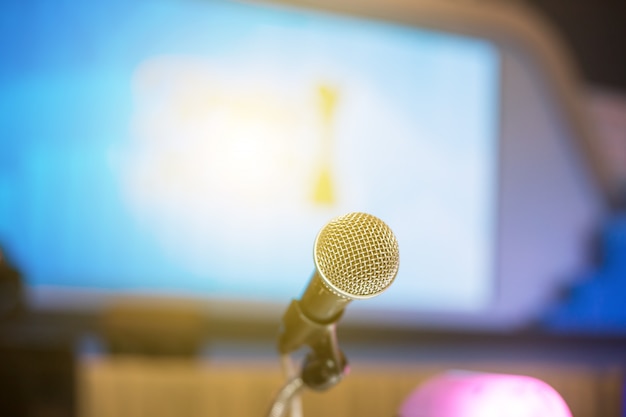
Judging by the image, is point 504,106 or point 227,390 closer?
point 227,390

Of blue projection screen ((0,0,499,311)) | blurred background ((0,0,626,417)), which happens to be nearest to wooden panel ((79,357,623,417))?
blurred background ((0,0,626,417))

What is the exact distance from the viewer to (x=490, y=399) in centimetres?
77

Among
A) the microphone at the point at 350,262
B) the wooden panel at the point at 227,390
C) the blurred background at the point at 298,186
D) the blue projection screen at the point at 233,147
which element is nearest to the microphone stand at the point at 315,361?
the microphone at the point at 350,262

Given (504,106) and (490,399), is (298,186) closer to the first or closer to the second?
(504,106)

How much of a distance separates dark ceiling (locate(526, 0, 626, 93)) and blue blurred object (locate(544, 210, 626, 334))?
925mm

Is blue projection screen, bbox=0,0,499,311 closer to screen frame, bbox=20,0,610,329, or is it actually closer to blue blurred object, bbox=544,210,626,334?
screen frame, bbox=20,0,610,329

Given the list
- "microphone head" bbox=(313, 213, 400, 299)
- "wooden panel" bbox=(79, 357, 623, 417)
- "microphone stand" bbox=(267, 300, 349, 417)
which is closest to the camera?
"microphone head" bbox=(313, 213, 400, 299)

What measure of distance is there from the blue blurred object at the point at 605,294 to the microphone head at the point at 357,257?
355 cm

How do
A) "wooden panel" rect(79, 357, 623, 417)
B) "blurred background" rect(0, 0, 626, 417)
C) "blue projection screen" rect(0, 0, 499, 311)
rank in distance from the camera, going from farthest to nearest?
"blue projection screen" rect(0, 0, 499, 311) < "blurred background" rect(0, 0, 626, 417) < "wooden panel" rect(79, 357, 623, 417)

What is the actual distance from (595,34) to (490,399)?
3.93 meters

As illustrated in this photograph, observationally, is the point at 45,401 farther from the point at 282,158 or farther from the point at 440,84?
the point at 440,84

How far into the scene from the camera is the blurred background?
2.59 meters

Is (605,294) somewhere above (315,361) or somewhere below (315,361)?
below

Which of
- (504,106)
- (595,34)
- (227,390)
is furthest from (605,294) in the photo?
(227,390)
